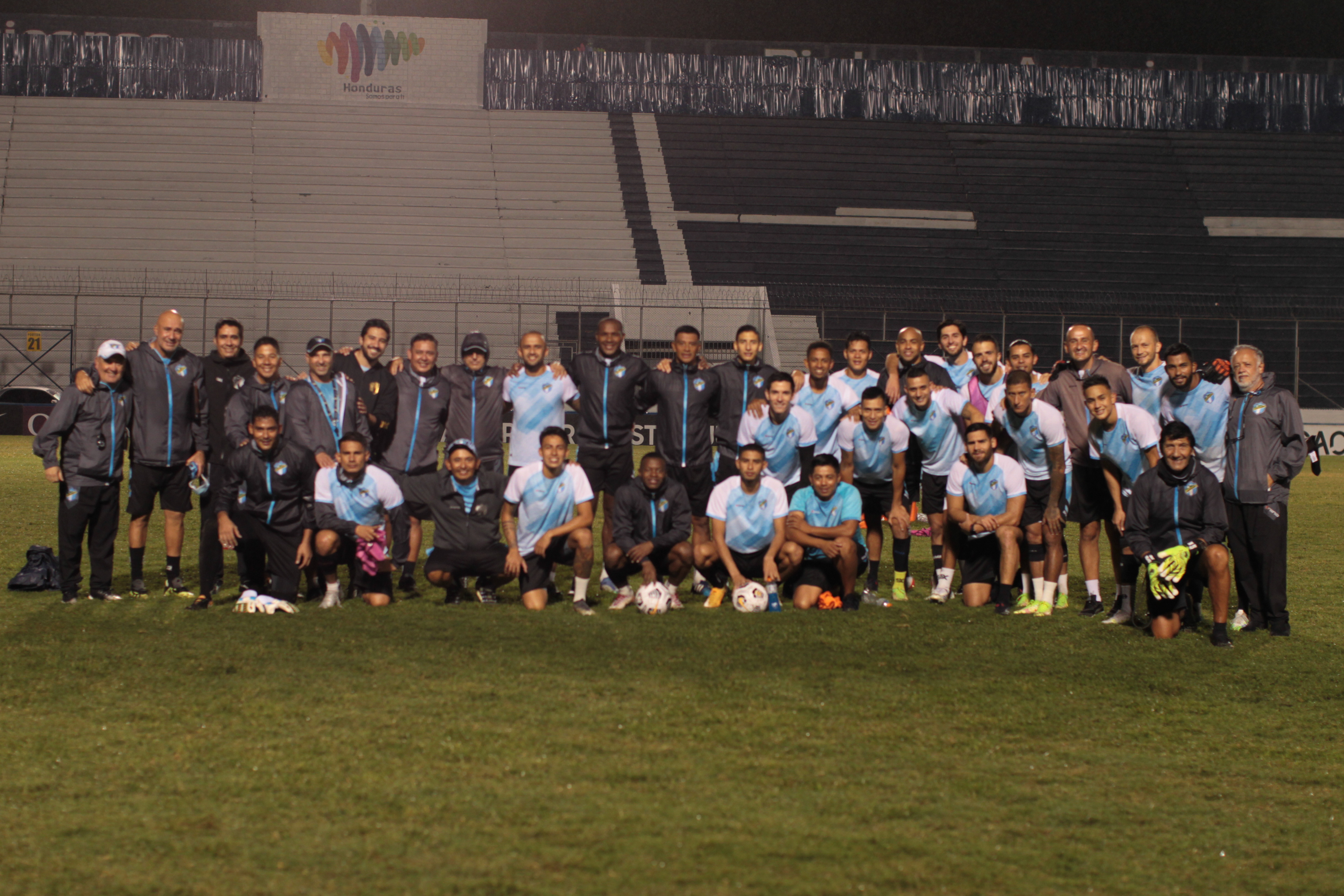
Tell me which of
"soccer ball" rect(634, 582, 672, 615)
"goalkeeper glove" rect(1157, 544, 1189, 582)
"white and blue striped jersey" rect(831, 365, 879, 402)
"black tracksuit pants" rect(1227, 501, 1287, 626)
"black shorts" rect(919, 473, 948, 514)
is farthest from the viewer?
"white and blue striped jersey" rect(831, 365, 879, 402)

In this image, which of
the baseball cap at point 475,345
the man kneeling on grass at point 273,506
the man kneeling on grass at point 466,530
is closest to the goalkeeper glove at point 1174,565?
the man kneeling on grass at point 466,530

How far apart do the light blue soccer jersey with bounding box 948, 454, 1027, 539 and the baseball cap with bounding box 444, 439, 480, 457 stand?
3.52 m

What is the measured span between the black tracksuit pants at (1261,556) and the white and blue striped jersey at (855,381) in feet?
9.34

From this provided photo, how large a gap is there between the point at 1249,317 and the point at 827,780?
98.2 feet

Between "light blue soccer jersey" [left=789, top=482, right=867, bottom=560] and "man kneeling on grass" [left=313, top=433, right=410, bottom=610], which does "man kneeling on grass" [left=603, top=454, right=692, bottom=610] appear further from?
"man kneeling on grass" [left=313, top=433, right=410, bottom=610]

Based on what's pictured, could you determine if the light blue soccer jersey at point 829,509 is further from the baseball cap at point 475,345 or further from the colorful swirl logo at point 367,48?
the colorful swirl logo at point 367,48

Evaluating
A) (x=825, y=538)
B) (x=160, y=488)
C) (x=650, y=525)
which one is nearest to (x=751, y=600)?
(x=825, y=538)

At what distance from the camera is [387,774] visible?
4867 mm

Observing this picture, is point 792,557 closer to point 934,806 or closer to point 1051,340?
point 934,806

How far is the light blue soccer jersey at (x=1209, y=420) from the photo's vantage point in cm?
842

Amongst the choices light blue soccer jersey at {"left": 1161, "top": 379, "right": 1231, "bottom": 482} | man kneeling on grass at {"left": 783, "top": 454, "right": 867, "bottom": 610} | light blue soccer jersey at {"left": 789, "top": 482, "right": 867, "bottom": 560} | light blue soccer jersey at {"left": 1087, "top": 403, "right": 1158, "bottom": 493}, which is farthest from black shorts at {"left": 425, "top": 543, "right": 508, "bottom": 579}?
light blue soccer jersey at {"left": 1161, "top": 379, "right": 1231, "bottom": 482}

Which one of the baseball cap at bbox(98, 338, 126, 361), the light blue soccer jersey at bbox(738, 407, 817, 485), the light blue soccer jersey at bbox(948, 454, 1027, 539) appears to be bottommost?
the light blue soccer jersey at bbox(948, 454, 1027, 539)

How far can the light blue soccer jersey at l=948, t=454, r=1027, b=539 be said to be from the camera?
28.6 feet

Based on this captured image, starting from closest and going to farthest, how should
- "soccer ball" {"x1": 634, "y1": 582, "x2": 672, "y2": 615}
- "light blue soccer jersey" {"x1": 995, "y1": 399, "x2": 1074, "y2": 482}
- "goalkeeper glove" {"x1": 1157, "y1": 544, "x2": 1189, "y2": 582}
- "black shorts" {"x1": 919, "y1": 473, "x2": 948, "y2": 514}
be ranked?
"goalkeeper glove" {"x1": 1157, "y1": 544, "x2": 1189, "y2": 582}, "soccer ball" {"x1": 634, "y1": 582, "x2": 672, "y2": 615}, "light blue soccer jersey" {"x1": 995, "y1": 399, "x2": 1074, "y2": 482}, "black shorts" {"x1": 919, "y1": 473, "x2": 948, "y2": 514}
